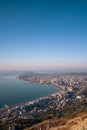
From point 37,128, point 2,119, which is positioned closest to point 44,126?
point 37,128

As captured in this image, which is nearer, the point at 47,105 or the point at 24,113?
the point at 24,113

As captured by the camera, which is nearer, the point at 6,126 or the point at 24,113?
the point at 6,126

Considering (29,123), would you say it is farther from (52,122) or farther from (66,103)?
(66,103)

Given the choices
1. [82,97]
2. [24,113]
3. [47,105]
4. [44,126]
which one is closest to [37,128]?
[44,126]

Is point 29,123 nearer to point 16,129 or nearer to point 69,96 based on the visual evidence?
point 16,129

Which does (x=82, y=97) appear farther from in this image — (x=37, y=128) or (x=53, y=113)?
(x=37, y=128)

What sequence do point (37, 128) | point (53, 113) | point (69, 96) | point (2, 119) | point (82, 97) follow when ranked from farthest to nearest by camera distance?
point (69, 96) → point (82, 97) → point (53, 113) → point (2, 119) → point (37, 128)

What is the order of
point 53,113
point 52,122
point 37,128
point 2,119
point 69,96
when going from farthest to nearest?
point 69,96
point 53,113
point 2,119
point 52,122
point 37,128

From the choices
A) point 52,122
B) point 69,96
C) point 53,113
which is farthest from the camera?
point 69,96

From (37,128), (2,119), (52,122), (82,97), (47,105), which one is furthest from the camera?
(82,97)
